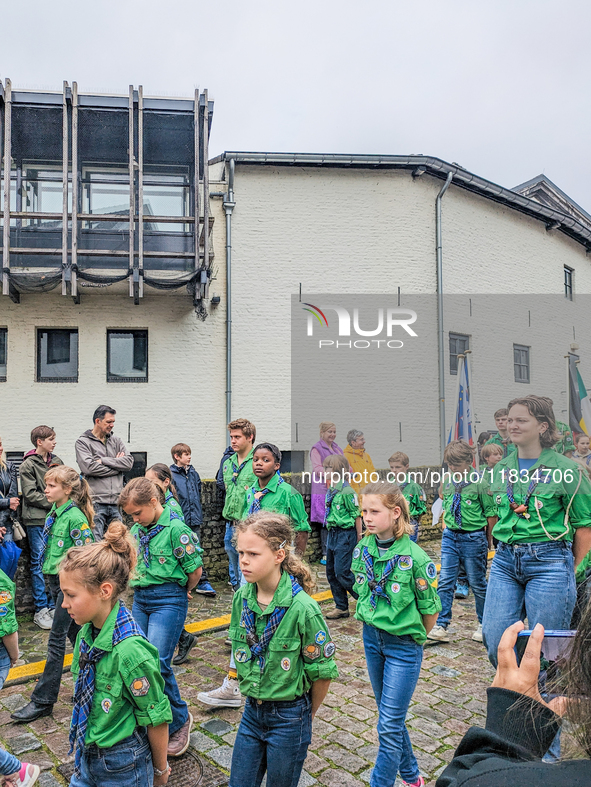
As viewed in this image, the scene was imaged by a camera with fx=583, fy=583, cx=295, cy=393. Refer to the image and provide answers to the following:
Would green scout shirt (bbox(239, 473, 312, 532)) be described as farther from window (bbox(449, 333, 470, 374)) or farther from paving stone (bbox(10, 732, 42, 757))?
window (bbox(449, 333, 470, 374))

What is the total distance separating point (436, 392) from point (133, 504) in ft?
41.5

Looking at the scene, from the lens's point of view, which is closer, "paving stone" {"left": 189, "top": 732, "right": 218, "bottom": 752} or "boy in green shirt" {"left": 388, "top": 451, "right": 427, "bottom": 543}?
→ "paving stone" {"left": 189, "top": 732, "right": 218, "bottom": 752}

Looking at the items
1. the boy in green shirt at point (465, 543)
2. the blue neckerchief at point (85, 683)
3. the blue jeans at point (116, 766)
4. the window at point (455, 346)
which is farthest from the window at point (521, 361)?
the blue jeans at point (116, 766)

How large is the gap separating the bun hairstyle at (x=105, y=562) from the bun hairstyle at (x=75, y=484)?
1926 millimetres

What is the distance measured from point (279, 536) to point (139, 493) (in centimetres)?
128

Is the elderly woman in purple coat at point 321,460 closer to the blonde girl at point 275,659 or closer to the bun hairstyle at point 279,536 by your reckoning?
the bun hairstyle at point 279,536

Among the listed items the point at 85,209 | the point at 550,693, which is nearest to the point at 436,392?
the point at 85,209

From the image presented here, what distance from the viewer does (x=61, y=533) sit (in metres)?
4.56

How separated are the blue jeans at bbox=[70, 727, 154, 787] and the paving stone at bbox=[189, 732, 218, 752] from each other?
1386 millimetres

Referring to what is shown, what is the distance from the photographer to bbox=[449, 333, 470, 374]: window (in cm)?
1600

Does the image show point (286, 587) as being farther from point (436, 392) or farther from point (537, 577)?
point (436, 392)

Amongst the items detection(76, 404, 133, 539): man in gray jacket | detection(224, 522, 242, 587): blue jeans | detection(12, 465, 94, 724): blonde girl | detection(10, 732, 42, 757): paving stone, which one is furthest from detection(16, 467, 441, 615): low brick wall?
detection(10, 732, 42, 757): paving stone

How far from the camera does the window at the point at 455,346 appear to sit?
1600 cm

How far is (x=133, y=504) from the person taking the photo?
3.80 metres
